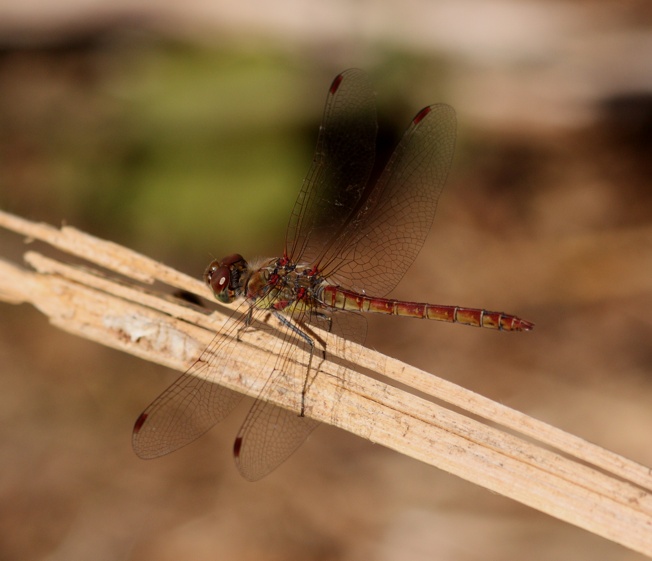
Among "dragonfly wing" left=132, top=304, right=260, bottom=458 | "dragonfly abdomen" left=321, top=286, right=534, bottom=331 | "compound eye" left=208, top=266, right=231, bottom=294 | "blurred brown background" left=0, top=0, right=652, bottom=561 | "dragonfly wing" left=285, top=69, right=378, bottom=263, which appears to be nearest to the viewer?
"dragonfly wing" left=132, top=304, right=260, bottom=458

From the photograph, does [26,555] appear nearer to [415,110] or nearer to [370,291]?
[370,291]

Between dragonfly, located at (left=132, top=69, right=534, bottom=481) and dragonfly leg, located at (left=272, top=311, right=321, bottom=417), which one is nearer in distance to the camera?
dragonfly leg, located at (left=272, top=311, right=321, bottom=417)

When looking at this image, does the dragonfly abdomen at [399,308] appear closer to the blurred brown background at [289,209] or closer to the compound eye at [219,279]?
the compound eye at [219,279]

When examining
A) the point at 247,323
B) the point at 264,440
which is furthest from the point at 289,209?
the point at 264,440

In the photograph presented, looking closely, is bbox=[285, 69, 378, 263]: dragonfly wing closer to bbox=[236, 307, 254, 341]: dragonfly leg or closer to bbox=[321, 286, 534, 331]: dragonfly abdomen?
bbox=[321, 286, 534, 331]: dragonfly abdomen

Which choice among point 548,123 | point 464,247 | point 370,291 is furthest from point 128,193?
point 548,123

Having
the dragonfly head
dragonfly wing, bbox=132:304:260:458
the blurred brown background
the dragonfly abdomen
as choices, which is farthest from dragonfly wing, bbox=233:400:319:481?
the blurred brown background

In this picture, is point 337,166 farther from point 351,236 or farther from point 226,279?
point 226,279
